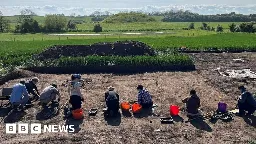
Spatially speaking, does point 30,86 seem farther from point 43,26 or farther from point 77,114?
point 43,26

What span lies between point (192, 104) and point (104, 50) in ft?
45.5

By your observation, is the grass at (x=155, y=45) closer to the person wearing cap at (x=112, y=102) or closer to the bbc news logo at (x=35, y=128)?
the bbc news logo at (x=35, y=128)

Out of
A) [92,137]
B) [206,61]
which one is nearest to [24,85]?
[92,137]

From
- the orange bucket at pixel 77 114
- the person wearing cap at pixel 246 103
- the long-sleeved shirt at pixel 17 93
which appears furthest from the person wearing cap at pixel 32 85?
the person wearing cap at pixel 246 103

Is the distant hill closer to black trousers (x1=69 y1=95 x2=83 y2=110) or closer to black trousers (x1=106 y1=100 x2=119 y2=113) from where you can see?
black trousers (x1=69 y1=95 x2=83 y2=110)

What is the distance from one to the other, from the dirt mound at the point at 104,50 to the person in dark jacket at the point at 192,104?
12571 mm

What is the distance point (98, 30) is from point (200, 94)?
190 feet

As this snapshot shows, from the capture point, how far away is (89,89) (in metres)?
18.4

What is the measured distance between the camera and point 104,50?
26234 mm

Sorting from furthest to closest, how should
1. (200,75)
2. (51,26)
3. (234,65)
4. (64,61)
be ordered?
(51,26) < (234,65) < (64,61) < (200,75)

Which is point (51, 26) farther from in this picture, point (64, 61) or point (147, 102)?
point (147, 102)

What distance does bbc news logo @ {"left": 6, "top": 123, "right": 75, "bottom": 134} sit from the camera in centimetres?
1236

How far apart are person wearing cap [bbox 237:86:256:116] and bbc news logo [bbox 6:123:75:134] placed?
22.2 ft

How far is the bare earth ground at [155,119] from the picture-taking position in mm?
11703
